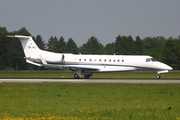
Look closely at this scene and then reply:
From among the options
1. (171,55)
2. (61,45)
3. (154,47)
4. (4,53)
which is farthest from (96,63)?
(154,47)

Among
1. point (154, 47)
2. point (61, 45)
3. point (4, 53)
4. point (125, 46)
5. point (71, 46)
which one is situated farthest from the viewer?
point (154, 47)

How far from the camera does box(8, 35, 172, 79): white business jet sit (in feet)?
153

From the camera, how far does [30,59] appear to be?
1913 inches

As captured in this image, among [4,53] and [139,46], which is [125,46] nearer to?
[139,46]

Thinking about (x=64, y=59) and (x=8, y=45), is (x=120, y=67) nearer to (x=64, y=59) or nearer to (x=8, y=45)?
(x=64, y=59)

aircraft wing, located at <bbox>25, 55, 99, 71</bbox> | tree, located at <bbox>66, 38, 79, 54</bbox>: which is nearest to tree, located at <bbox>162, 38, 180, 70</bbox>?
tree, located at <bbox>66, 38, 79, 54</bbox>

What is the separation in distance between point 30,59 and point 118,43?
66.4 m

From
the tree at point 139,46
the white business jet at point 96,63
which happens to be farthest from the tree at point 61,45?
the white business jet at point 96,63

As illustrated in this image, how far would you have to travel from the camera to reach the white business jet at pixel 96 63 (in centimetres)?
4669

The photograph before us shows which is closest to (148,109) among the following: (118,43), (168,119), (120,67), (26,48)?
(168,119)

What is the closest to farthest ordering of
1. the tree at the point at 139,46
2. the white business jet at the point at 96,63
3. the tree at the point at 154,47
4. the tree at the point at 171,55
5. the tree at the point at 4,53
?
the white business jet at the point at 96,63, the tree at the point at 171,55, the tree at the point at 4,53, the tree at the point at 139,46, the tree at the point at 154,47

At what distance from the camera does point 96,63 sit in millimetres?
47875

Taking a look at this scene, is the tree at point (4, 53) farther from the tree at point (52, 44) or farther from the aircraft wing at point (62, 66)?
the aircraft wing at point (62, 66)

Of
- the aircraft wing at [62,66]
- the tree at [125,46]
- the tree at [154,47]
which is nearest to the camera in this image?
the aircraft wing at [62,66]
